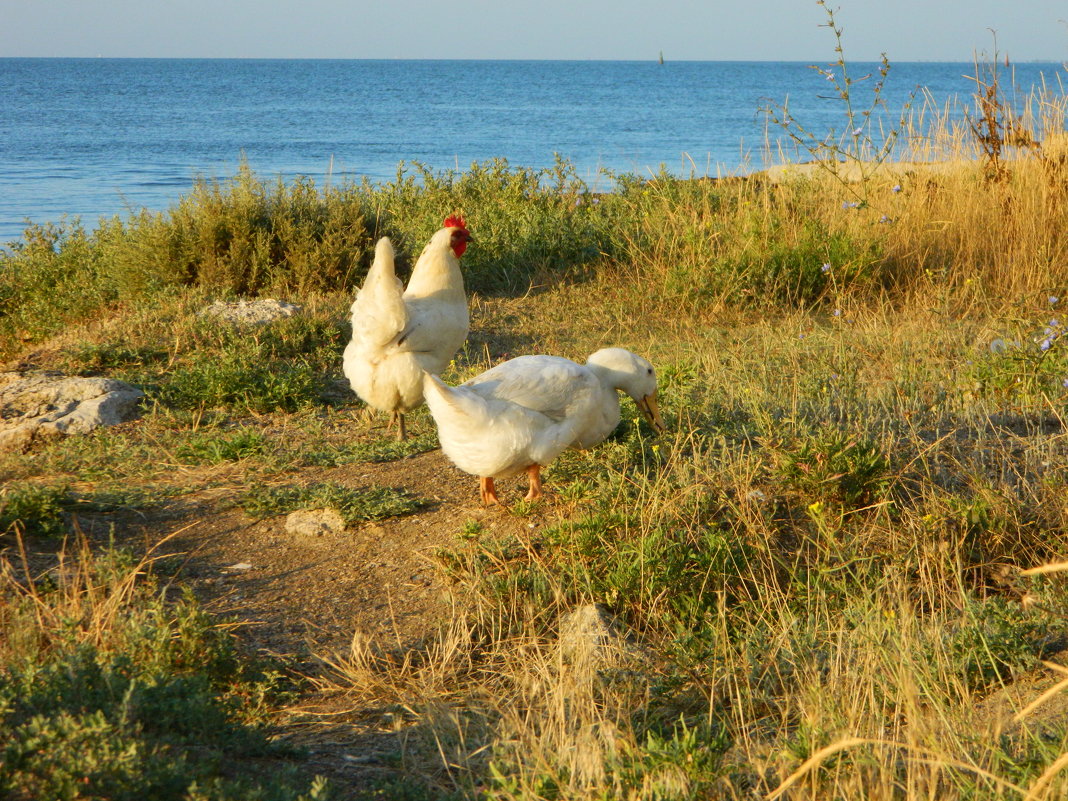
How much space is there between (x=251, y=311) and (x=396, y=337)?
7.90ft

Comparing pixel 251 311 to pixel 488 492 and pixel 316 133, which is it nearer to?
pixel 488 492

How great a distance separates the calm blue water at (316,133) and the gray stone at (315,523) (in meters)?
4.11

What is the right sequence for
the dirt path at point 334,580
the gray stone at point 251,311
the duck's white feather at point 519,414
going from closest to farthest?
1. the dirt path at point 334,580
2. the duck's white feather at point 519,414
3. the gray stone at point 251,311

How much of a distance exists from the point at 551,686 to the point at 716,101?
6299cm

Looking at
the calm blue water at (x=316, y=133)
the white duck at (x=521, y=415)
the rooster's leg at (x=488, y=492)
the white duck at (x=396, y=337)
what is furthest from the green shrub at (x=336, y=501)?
the calm blue water at (x=316, y=133)

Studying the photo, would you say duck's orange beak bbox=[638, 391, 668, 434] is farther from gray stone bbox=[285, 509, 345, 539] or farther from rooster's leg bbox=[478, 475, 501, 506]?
gray stone bbox=[285, 509, 345, 539]

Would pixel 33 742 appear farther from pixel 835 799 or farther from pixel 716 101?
pixel 716 101

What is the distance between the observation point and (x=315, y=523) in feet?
14.8

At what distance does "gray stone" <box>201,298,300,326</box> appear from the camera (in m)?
7.38

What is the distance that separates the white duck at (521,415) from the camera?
4168 mm

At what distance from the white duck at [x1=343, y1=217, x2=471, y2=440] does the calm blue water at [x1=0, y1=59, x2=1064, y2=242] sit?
281 cm

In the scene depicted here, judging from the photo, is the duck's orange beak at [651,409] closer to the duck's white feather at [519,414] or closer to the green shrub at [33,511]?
the duck's white feather at [519,414]

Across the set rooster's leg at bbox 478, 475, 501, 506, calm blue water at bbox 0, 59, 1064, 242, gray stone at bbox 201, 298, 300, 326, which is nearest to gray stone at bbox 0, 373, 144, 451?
gray stone at bbox 201, 298, 300, 326

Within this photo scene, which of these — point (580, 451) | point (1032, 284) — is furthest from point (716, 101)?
point (580, 451)
